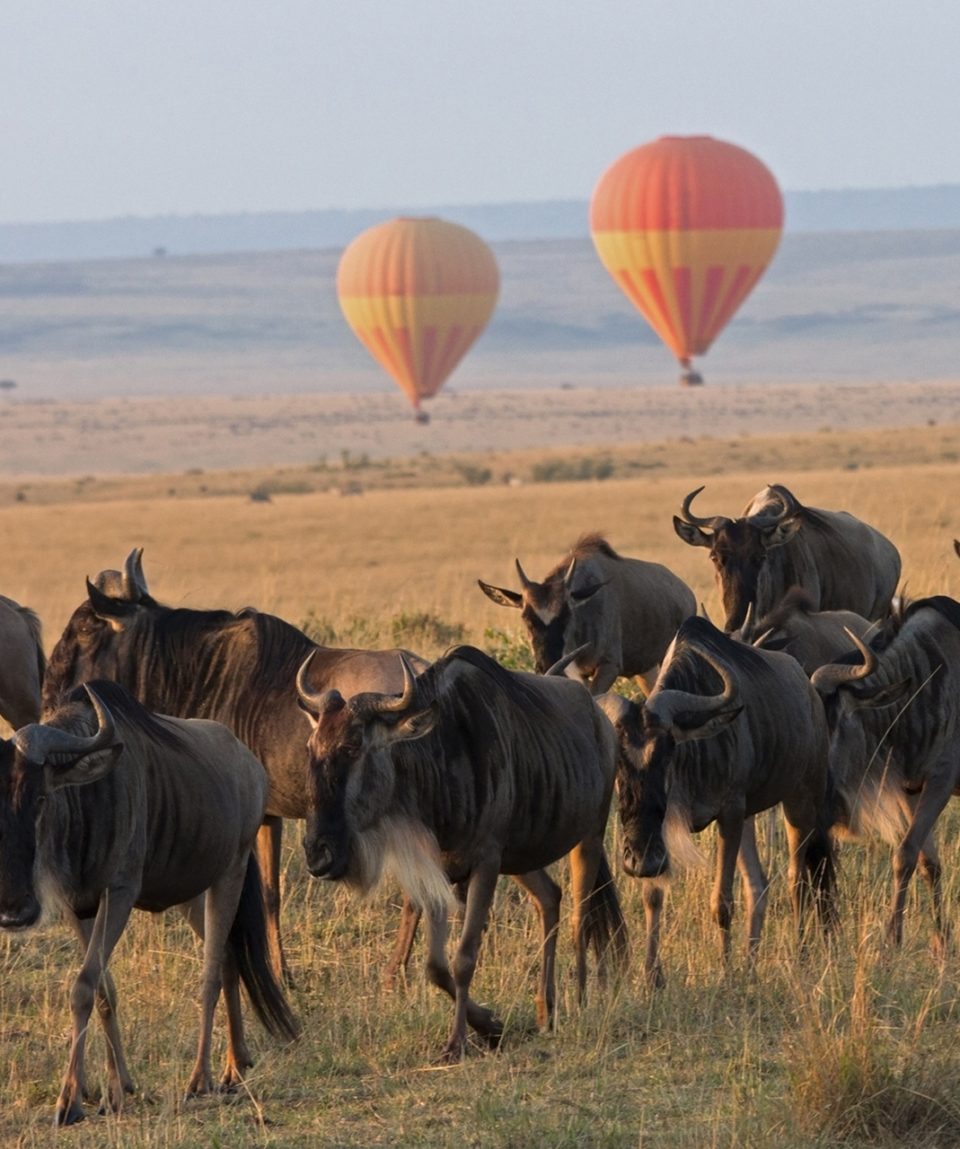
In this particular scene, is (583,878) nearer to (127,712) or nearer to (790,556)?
(127,712)

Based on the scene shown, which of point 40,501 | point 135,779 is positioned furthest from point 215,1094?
point 40,501

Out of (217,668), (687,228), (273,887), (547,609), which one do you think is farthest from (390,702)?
(687,228)

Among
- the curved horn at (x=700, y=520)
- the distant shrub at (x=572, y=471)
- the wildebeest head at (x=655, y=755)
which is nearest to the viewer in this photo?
the wildebeest head at (x=655, y=755)

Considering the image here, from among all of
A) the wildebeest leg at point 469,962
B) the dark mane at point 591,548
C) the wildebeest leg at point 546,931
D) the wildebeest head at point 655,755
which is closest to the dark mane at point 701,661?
the wildebeest head at point 655,755

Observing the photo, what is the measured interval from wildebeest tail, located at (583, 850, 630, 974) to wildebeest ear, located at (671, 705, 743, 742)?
0.73 m

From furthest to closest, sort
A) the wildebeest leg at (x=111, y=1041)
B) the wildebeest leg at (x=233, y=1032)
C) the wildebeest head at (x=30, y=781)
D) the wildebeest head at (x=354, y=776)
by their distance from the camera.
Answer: the wildebeest leg at (x=233, y=1032)
the wildebeest head at (x=354, y=776)
the wildebeest leg at (x=111, y=1041)
the wildebeest head at (x=30, y=781)

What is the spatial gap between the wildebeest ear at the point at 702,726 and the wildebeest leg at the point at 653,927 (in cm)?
60

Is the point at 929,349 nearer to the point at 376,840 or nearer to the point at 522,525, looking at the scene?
the point at 522,525

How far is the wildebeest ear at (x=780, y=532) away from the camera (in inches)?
443

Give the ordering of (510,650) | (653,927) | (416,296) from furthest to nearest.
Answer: (416,296) < (510,650) < (653,927)

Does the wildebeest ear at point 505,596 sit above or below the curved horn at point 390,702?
below

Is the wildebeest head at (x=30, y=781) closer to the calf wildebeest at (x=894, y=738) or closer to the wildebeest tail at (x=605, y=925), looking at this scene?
the wildebeest tail at (x=605, y=925)

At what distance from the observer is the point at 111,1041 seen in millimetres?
6383

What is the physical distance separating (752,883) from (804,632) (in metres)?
1.45
